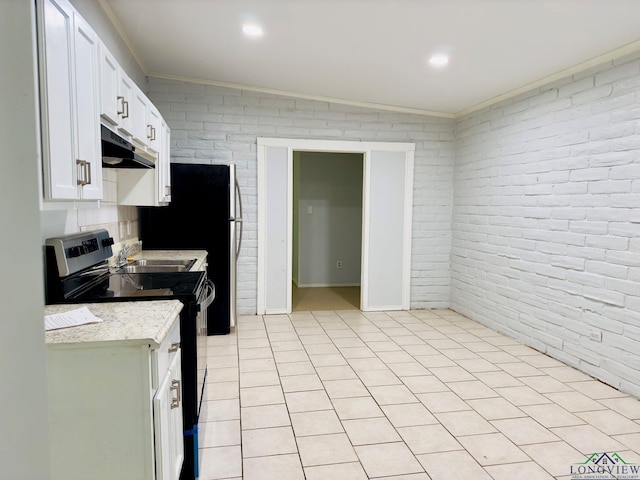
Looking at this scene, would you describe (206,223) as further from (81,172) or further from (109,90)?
(81,172)

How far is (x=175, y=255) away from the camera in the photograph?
11.5ft

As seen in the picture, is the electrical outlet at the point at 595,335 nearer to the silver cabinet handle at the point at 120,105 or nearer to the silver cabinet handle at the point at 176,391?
the silver cabinet handle at the point at 176,391

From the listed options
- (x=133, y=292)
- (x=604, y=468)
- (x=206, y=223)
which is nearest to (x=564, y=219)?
(x=604, y=468)

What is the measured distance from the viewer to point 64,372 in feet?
4.30

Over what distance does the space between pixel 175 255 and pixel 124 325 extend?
210 centimetres

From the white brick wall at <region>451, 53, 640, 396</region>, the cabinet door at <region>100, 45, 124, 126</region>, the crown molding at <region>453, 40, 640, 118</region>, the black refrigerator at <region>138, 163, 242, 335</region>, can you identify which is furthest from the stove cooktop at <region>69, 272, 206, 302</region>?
the crown molding at <region>453, 40, 640, 118</region>

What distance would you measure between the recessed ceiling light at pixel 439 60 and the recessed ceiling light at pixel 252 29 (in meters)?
1.35

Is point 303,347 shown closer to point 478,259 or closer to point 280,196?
point 280,196

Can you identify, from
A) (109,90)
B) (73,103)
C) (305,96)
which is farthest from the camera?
(305,96)

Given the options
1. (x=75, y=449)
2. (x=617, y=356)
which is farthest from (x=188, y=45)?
(x=617, y=356)

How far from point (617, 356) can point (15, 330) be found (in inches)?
141

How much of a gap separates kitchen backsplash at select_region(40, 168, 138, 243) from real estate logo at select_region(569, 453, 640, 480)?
2741 mm

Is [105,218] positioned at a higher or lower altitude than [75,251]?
higher

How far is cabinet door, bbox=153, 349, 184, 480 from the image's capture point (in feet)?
4.61
